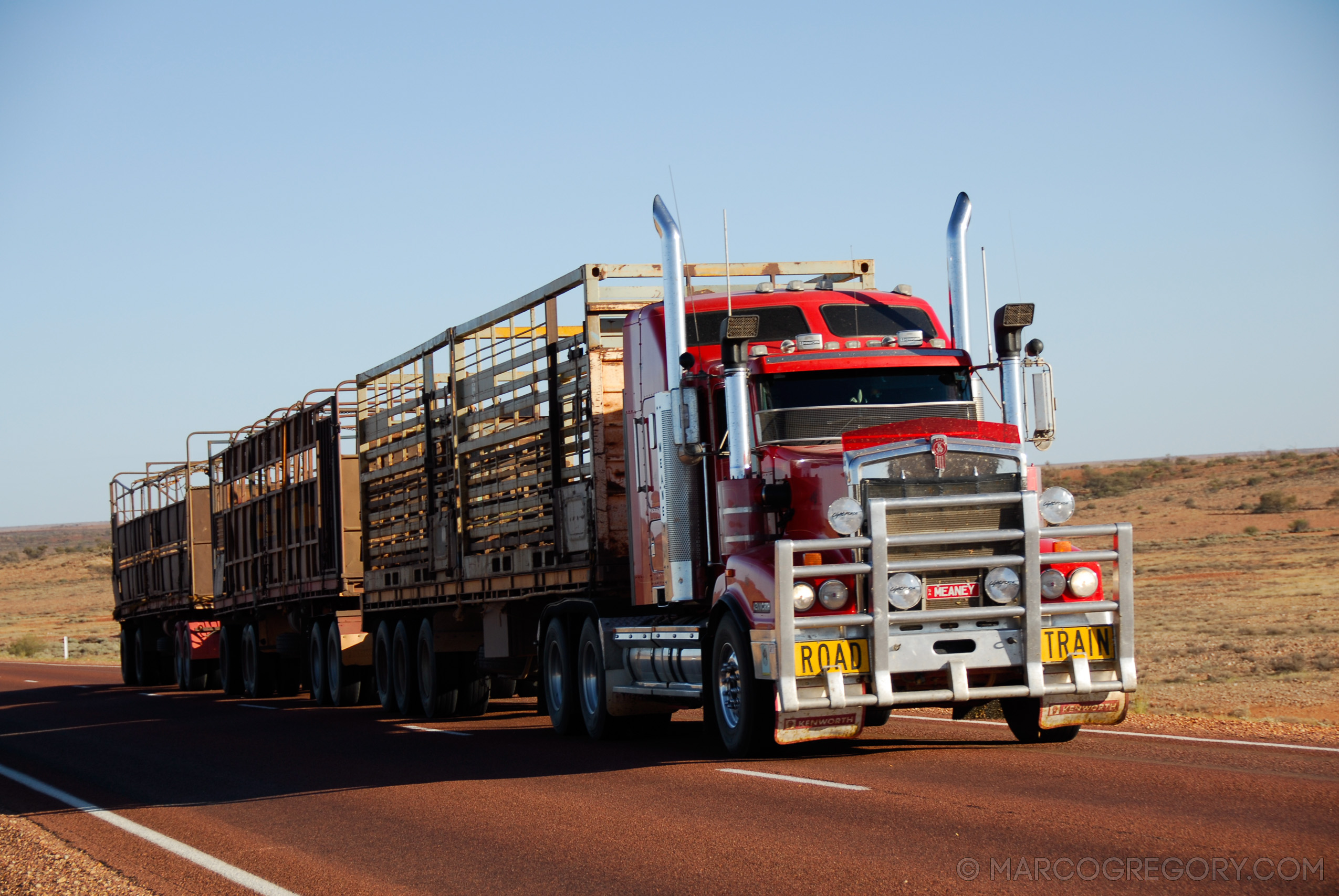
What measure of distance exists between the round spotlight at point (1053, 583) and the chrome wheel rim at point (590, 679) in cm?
465

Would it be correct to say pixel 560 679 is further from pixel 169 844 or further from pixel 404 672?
pixel 169 844

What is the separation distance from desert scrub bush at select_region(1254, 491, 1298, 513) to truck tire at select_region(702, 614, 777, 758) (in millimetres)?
66716

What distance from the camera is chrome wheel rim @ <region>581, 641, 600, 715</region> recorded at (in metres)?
14.4

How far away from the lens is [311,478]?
23.1m

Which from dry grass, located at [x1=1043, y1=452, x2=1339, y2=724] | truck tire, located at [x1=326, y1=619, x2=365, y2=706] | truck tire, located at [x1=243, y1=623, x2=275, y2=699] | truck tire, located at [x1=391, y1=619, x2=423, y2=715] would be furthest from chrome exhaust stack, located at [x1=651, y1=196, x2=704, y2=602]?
truck tire, located at [x1=243, y1=623, x2=275, y2=699]

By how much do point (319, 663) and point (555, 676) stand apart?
840 centimetres

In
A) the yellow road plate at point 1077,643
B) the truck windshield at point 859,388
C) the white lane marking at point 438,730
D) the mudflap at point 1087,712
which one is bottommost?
the white lane marking at point 438,730

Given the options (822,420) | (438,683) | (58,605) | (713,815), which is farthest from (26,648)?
(713,815)

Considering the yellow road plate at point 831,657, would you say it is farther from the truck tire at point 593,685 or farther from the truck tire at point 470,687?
the truck tire at point 470,687

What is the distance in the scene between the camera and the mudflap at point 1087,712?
11.5 m

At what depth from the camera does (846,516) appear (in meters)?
10.7

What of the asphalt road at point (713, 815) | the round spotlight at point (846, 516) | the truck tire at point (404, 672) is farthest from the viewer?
the truck tire at point (404, 672)

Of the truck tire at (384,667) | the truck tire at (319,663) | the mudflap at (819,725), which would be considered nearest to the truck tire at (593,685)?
the mudflap at (819,725)

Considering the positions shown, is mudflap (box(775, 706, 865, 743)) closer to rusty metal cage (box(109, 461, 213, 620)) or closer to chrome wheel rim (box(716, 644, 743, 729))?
chrome wheel rim (box(716, 644, 743, 729))
